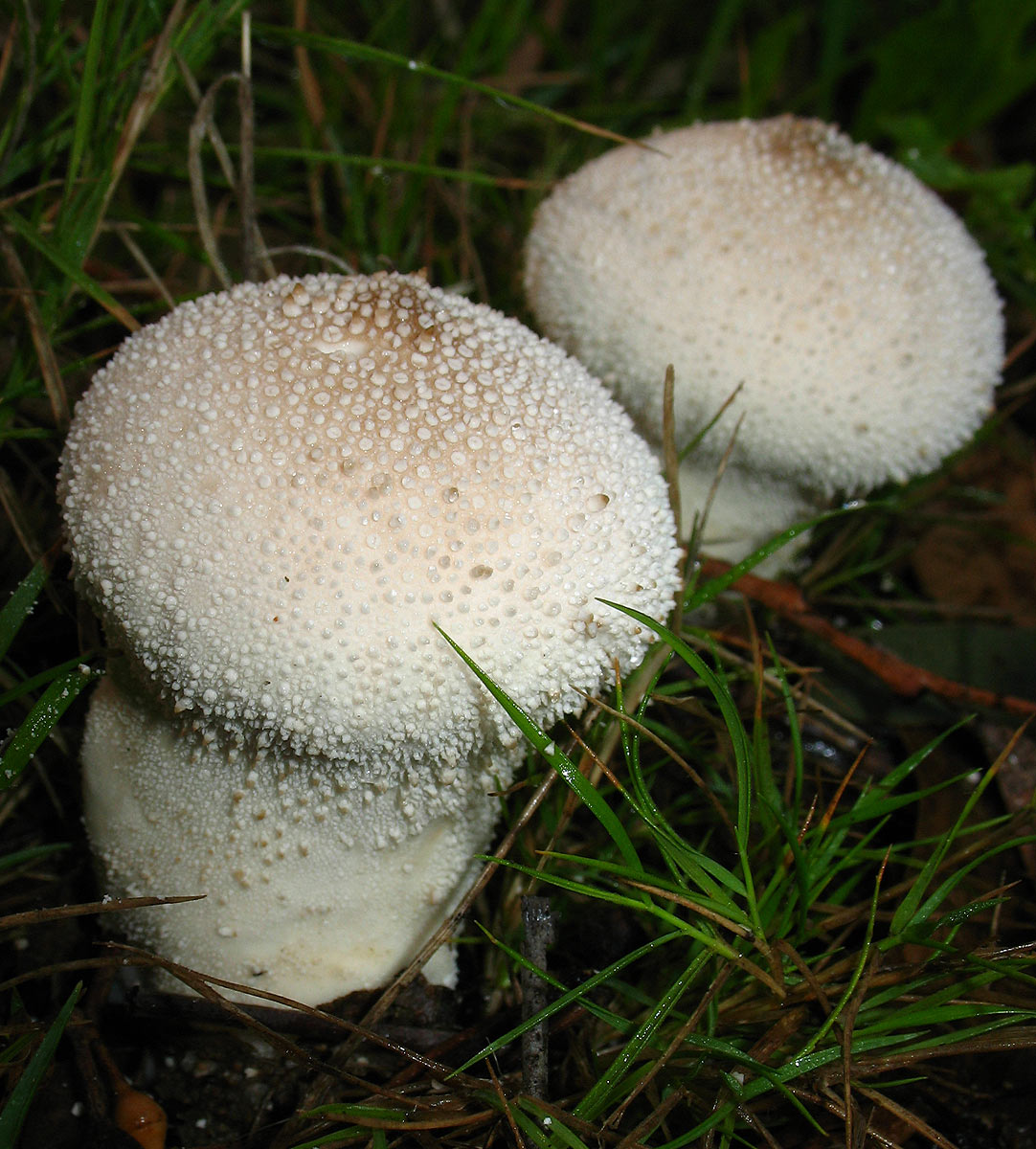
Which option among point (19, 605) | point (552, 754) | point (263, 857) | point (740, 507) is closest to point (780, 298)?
point (740, 507)

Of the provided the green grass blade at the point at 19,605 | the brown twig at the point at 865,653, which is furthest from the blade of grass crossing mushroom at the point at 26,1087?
the brown twig at the point at 865,653

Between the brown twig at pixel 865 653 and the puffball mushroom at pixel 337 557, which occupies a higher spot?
the puffball mushroom at pixel 337 557

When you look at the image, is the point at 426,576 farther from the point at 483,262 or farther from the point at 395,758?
the point at 483,262

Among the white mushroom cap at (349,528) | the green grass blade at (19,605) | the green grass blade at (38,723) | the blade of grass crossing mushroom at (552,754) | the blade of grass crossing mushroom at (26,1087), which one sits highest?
the white mushroom cap at (349,528)

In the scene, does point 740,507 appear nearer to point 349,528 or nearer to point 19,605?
point 349,528

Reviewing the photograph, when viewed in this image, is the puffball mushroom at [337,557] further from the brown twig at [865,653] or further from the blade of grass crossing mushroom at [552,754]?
the brown twig at [865,653]

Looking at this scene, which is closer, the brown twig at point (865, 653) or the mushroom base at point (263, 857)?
the mushroom base at point (263, 857)

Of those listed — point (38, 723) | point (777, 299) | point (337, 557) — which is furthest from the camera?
point (777, 299)
